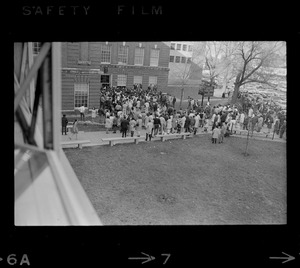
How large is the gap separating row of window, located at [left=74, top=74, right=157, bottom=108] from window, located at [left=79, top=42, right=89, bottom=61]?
452 mm

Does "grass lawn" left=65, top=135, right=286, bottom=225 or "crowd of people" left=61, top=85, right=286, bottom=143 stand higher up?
"crowd of people" left=61, top=85, right=286, bottom=143

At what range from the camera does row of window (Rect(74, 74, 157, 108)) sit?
9.68 ft

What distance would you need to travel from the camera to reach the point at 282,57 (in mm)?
2131

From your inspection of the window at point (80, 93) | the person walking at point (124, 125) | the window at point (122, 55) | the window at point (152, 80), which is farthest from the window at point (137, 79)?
the person walking at point (124, 125)

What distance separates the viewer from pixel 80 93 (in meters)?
2.96

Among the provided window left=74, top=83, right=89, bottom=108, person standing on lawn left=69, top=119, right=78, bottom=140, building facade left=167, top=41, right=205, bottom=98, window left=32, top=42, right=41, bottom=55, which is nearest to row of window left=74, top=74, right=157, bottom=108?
window left=74, top=83, right=89, bottom=108

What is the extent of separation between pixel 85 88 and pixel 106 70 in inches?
15.2

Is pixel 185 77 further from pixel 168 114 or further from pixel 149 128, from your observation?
pixel 149 128

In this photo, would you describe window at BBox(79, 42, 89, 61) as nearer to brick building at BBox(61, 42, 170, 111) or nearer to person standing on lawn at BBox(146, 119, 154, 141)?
brick building at BBox(61, 42, 170, 111)

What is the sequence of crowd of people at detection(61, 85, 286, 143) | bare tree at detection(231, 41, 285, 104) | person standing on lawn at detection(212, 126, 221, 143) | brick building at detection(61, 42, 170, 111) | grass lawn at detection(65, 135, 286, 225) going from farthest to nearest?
1. person standing on lawn at detection(212, 126, 221, 143)
2. crowd of people at detection(61, 85, 286, 143)
3. grass lawn at detection(65, 135, 286, 225)
4. brick building at detection(61, 42, 170, 111)
5. bare tree at detection(231, 41, 285, 104)

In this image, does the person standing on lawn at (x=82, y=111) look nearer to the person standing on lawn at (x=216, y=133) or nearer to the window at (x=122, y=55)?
the window at (x=122, y=55)

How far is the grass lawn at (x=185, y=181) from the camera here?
2783 mm
